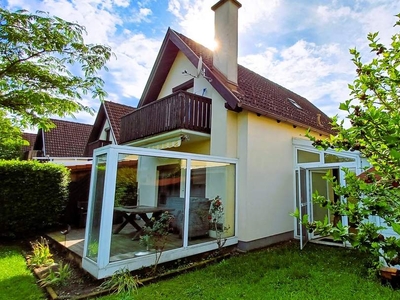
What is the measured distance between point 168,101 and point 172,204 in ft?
21.1

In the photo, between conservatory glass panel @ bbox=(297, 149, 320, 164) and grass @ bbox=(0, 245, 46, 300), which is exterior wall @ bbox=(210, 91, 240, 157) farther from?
grass @ bbox=(0, 245, 46, 300)

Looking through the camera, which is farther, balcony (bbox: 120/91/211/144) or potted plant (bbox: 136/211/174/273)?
balcony (bbox: 120/91/211/144)

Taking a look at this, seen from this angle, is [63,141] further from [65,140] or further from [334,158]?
[334,158]

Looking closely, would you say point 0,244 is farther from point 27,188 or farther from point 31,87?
point 31,87

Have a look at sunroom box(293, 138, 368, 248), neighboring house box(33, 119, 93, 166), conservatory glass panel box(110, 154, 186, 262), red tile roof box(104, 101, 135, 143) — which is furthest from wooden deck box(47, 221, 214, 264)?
neighboring house box(33, 119, 93, 166)

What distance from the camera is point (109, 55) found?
15406mm

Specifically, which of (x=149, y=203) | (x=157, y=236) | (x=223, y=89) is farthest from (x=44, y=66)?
(x=157, y=236)

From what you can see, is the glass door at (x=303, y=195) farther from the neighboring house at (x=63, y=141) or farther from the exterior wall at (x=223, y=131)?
the neighboring house at (x=63, y=141)

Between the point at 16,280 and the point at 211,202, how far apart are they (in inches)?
333

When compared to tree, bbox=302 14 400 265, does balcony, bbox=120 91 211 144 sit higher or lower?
higher

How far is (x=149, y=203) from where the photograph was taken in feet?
38.0

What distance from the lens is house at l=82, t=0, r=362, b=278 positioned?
942 centimetres

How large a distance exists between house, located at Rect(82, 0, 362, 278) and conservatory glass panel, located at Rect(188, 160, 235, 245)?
0.05 m

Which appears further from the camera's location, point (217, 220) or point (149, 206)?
point (217, 220)
